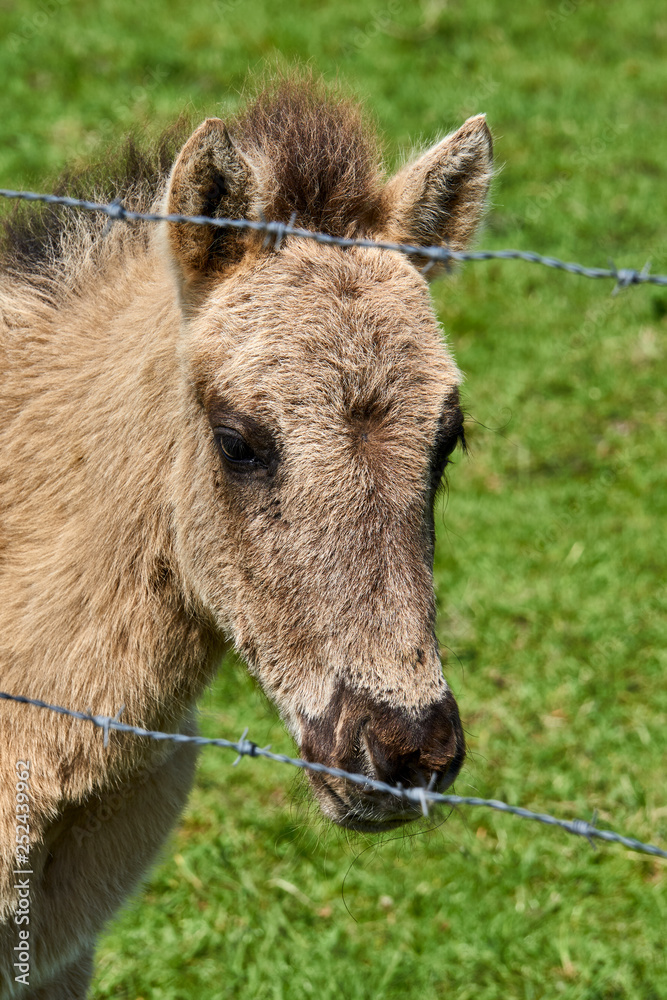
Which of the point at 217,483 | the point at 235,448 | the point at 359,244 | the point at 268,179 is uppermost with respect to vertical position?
the point at 268,179

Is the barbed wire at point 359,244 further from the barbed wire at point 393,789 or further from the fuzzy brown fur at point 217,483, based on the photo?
the barbed wire at point 393,789

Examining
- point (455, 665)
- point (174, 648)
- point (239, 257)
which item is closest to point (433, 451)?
point (239, 257)

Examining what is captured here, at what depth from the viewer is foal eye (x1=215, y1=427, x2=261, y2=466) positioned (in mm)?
2646

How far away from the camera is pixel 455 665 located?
5938mm

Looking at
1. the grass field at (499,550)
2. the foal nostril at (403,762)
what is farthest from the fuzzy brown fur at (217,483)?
the grass field at (499,550)

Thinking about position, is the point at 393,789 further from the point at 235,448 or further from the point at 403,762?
the point at 235,448

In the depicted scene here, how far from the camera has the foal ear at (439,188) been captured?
3045 mm

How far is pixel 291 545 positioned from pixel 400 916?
2.72 metres

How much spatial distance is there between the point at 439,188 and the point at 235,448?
109 centimetres

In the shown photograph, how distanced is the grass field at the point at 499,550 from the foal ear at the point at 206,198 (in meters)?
1.04

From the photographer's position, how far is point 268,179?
2787 mm

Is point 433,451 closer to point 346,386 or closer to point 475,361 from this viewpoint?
point 346,386

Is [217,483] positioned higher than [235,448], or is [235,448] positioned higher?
[235,448]

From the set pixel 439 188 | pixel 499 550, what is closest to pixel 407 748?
pixel 439 188
